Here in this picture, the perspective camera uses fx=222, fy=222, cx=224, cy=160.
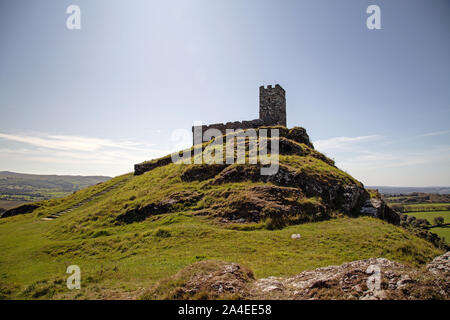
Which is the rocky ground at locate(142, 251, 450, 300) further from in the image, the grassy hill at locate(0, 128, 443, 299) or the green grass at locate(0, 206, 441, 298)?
the green grass at locate(0, 206, 441, 298)

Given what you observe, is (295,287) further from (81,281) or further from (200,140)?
(200,140)

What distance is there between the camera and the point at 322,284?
710cm

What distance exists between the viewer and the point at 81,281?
10.5 metres

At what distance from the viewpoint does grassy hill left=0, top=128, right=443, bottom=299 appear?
1147cm

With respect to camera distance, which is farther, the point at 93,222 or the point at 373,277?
the point at 93,222

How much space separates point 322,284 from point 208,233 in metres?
10.1

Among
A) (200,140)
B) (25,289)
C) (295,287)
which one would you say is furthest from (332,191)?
(200,140)

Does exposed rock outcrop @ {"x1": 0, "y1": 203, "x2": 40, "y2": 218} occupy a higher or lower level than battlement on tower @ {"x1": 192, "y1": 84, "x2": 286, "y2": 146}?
lower

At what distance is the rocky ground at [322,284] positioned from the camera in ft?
19.6

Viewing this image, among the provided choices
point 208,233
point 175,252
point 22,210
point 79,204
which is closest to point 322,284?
point 175,252

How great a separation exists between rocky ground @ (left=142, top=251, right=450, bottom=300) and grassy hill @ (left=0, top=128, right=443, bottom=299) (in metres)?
1.68

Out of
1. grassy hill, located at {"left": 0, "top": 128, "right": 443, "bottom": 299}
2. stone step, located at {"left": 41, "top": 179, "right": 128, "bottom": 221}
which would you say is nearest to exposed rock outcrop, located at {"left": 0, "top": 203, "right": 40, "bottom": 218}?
stone step, located at {"left": 41, "top": 179, "right": 128, "bottom": 221}

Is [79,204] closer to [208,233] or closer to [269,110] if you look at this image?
[208,233]
